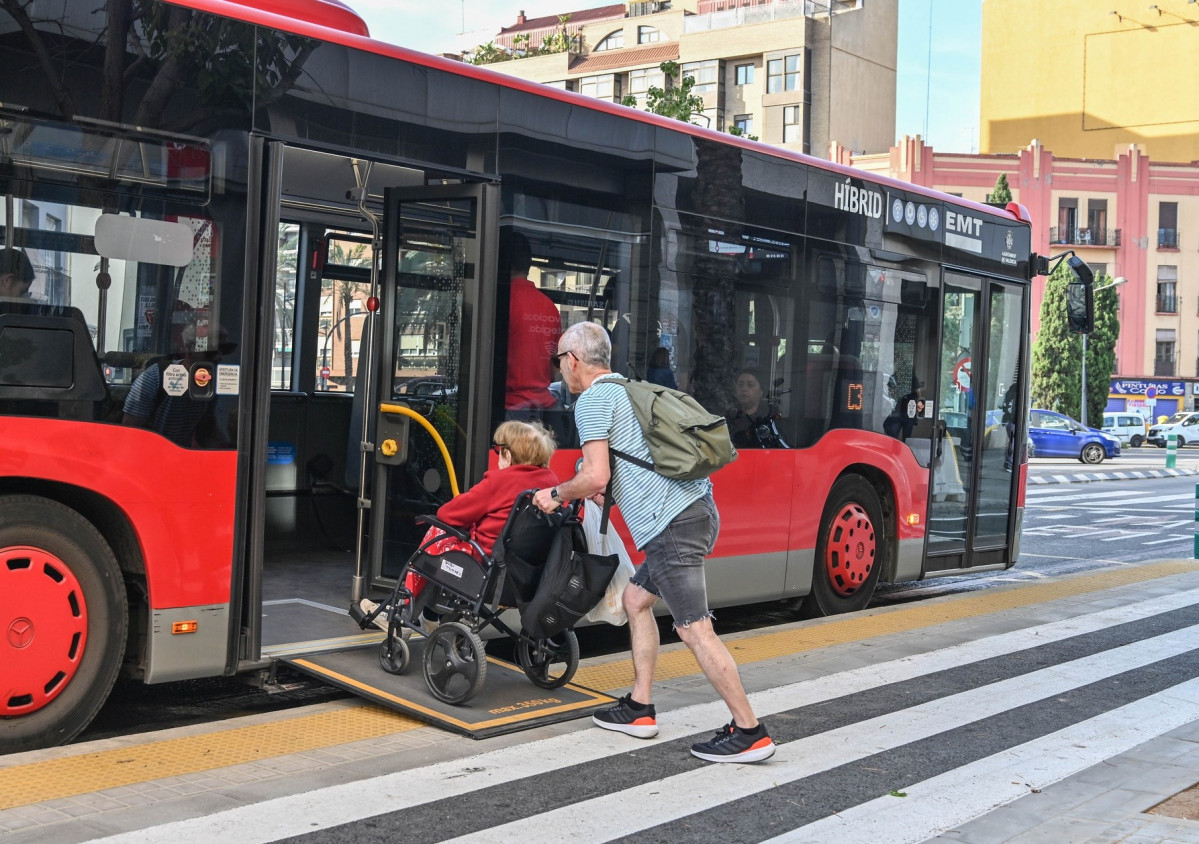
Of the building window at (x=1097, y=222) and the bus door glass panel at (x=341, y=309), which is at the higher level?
the building window at (x=1097, y=222)

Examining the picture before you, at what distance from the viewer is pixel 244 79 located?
19.3 ft

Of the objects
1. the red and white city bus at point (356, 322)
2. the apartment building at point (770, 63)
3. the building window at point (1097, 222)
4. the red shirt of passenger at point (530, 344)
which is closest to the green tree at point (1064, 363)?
the building window at point (1097, 222)

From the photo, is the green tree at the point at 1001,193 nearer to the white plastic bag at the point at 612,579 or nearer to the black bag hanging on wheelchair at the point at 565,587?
the white plastic bag at the point at 612,579

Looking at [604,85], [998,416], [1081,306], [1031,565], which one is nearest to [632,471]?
[998,416]

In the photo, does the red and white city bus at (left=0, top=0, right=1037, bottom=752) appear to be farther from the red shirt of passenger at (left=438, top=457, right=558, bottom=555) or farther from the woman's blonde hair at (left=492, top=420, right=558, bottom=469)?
the red shirt of passenger at (left=438, top=457, right=558, bottom=555)

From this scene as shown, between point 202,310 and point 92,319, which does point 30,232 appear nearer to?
point 92,319

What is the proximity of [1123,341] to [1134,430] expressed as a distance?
9.96 meters

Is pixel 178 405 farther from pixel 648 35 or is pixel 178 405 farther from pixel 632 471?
pixel 648 35

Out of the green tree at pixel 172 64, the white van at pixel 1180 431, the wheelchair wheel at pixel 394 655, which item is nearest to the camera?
the green tree at pixel 172 64

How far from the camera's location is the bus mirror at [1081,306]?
11.5 metres

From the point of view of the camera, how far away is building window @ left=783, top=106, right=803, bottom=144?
66562 millimetres

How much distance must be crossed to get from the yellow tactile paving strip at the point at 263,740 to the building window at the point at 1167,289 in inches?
2468

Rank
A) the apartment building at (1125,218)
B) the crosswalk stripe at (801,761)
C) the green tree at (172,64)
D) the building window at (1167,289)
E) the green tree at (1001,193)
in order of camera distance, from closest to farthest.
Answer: the crosswalk stripe at (801,761), the green tree at (172,64), the green tree at (1001,193), the apartment building at (1125,218), the building window at (1167,289)

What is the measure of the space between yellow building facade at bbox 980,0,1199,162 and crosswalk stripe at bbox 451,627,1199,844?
2516 inches
